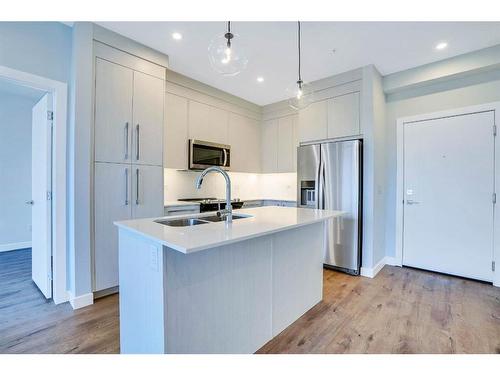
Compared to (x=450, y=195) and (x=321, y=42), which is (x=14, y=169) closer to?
→ (x=321, y=42)

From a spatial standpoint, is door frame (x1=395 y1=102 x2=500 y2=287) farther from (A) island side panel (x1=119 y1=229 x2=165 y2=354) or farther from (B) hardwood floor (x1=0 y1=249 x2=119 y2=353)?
(B) hardwood floor (x1=0 y1=249 x2=119 y2=353)

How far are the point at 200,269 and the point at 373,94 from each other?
308 cm

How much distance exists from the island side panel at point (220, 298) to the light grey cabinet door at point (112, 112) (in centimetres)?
180

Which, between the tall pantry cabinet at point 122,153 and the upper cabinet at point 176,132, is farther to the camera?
the upper cabinet at point 176,132

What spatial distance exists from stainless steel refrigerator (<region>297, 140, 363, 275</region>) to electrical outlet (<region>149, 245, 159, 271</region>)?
266 cm

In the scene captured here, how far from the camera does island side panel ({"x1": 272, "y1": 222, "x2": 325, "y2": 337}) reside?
1892mm

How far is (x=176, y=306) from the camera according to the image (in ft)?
4.14

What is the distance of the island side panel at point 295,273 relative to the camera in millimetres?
1892

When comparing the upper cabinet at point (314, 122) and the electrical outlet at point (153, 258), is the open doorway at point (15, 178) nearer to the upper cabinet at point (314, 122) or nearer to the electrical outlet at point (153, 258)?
the electrical outlet at point (153, 258)

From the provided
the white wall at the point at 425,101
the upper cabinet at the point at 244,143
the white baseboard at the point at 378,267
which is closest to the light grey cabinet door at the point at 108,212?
the upper cabinet at the point at 244,143

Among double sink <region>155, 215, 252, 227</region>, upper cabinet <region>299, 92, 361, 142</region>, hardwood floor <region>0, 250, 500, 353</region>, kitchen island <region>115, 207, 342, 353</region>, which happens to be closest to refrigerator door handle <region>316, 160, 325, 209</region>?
upper cabinet <region>299, 92, 361, 142</region>
